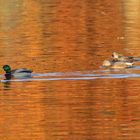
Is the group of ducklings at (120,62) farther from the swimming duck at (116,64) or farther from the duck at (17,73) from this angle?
the duck at (17,73)

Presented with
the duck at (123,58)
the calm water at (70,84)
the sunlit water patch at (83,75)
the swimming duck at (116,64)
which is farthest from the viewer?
the duck at (123,58)

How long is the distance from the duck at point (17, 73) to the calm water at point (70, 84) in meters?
0.22

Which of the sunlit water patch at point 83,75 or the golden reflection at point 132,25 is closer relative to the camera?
the sunlit water patch at point 83,75

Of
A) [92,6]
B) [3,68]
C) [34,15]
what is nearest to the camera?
[3,68]

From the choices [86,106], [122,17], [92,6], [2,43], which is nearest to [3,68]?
[86,106]

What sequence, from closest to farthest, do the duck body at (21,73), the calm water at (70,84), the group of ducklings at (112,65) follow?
the calm water at (70,84), the duck body at (21,73), the group of ducklings at (112,65)

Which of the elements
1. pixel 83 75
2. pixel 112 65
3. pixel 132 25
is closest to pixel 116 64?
pixel 112 65

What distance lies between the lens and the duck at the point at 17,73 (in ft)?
77.7

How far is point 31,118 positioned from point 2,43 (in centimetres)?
1538

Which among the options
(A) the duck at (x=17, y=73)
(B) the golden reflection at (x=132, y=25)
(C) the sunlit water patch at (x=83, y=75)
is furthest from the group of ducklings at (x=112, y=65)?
(B) the golden reflection at (x=132, y=25)

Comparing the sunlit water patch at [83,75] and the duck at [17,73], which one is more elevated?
the duck at [17,73]

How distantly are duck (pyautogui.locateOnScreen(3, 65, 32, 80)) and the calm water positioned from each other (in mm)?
220

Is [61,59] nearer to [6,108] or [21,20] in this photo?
[6,108]

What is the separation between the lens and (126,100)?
19688 mm
